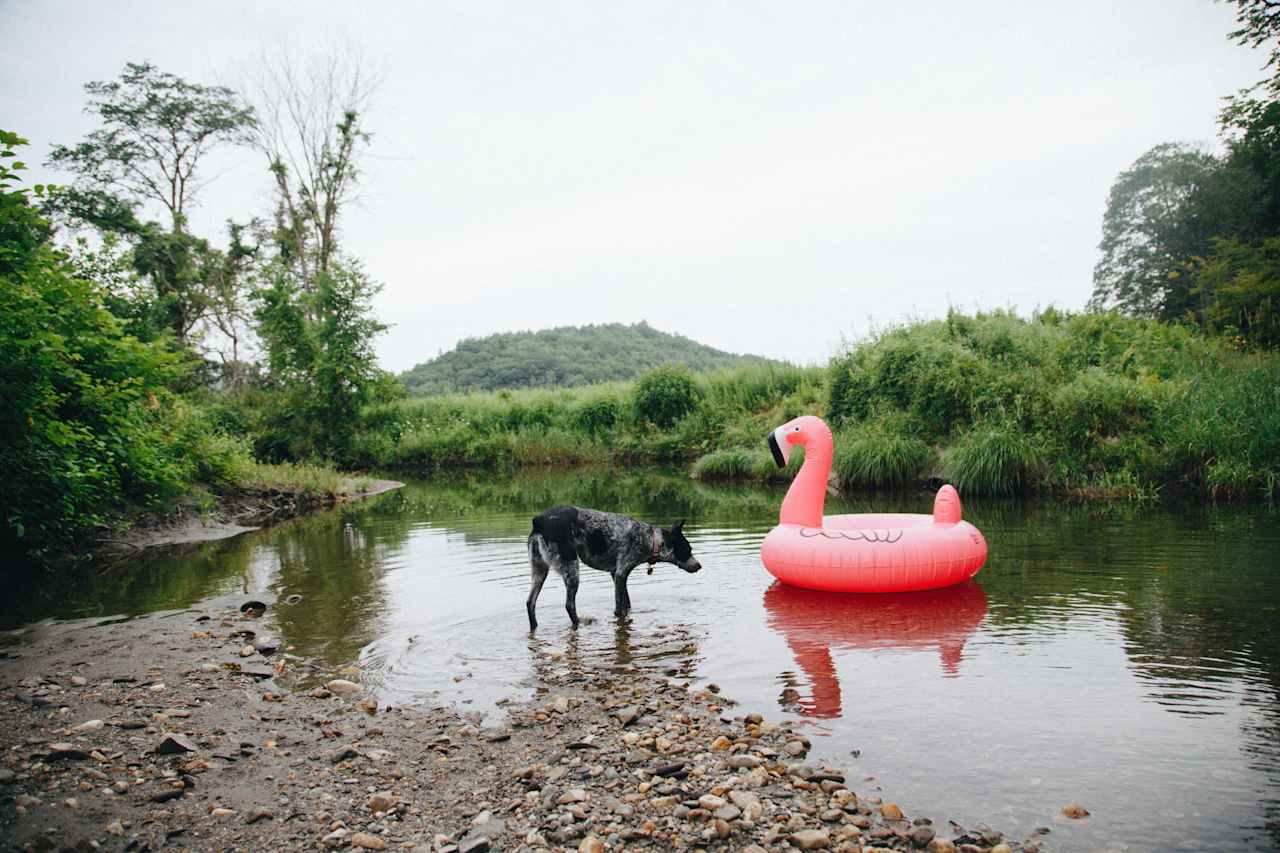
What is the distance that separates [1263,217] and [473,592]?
42111 mm

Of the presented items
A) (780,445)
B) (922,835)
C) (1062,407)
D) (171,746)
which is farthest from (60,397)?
(1062,407)

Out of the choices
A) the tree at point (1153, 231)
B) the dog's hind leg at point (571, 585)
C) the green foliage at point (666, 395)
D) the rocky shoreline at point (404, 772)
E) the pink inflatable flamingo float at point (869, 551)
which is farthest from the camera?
the tree at point (1153, 231)

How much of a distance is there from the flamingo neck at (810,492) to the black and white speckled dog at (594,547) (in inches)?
69.9

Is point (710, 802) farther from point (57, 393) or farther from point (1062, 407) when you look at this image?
point (1062, 407)

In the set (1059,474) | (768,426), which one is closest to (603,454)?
(768,426)

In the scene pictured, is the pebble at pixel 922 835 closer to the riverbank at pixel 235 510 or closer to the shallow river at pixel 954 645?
the shallow river at pixel 954 645

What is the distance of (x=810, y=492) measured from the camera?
10.2m

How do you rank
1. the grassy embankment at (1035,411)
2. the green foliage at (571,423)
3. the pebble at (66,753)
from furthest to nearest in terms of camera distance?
1. the green foliage at (571,423)
2. the grassy embankment at (1035,411)
3. the pebble at (66,753)

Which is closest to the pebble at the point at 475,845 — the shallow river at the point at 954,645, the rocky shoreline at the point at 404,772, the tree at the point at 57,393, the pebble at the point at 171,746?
the rocky shoreline at the point at 404,772

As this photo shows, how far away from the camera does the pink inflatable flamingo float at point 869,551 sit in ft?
30.4

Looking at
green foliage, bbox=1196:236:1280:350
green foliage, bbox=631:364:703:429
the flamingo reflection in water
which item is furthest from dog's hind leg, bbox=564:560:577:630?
green foliage, bbox=631:364:703:429

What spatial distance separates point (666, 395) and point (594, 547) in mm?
27980

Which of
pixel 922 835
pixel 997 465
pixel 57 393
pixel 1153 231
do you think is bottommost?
pixel 922 835

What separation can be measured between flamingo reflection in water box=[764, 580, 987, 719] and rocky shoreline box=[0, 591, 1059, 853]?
1.11 meters
